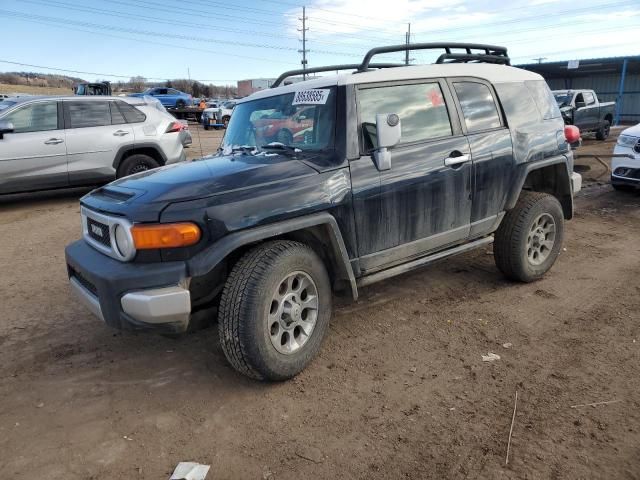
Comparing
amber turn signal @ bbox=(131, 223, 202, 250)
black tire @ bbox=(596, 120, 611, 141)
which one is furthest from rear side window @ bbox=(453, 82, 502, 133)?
black tire @ bbox=(596, 120, 611, 141)

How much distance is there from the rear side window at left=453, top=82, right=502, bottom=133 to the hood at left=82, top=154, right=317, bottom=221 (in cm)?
164

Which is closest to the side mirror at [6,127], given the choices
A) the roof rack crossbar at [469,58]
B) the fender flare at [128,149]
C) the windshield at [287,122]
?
the fender flare at [128,149]

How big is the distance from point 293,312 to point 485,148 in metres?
2.19

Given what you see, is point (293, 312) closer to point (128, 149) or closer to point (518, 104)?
point (518, 104)

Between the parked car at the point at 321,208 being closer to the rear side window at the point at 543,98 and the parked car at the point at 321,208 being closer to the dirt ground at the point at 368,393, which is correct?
the rear side window at the point at 543,98

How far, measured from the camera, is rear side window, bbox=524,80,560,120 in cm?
465

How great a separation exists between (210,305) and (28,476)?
4.28 feet

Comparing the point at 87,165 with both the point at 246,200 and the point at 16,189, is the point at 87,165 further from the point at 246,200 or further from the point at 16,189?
the point at 246,200

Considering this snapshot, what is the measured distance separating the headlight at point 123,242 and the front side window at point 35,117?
260 inches

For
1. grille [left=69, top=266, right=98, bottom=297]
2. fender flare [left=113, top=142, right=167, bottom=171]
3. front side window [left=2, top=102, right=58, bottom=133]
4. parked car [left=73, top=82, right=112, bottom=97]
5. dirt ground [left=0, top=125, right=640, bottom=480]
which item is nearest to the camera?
dirt ground [left=0, top=125, right=640, bottom=480]

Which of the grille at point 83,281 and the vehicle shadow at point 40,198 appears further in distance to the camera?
the vehicle shadow at point 40,198

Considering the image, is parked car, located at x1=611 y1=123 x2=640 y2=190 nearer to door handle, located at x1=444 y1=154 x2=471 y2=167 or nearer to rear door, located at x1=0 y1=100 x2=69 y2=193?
door handle, located at x1=444 y1=154 x2=471 y2=167

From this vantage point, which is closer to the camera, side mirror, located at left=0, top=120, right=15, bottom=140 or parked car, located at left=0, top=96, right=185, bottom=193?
side mirror, located at left=0, top=120, right=15, bottom=140

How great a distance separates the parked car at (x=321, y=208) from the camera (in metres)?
2.85
